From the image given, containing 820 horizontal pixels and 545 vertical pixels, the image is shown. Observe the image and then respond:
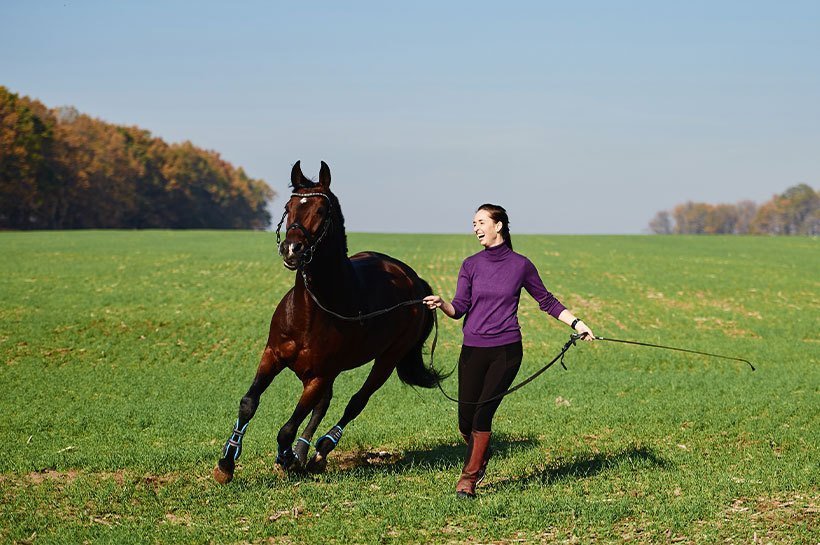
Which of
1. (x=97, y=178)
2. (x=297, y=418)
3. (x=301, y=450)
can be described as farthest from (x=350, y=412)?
(x=97, y=178)

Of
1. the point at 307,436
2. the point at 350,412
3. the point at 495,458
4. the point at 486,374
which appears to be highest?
the point at 486,374

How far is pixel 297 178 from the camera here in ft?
27.2

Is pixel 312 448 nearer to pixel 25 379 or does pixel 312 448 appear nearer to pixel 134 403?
pixel 134 403

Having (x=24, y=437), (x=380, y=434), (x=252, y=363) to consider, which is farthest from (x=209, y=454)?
(x=252, y=363)

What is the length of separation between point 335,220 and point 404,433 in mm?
4542

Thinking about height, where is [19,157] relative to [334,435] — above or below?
above

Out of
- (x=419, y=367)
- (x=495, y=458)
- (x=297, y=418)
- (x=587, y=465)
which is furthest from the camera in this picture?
(x=419, y=367)

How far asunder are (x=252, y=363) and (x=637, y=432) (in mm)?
10435

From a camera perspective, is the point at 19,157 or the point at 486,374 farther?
the point at 19,157

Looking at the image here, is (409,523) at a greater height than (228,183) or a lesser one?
lesser

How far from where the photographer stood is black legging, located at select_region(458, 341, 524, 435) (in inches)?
320

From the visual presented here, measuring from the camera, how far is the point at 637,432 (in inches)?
485

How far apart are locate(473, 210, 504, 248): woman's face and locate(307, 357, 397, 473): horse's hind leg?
278cm

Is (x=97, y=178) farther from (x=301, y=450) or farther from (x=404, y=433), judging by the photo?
(x=301, y=450)
